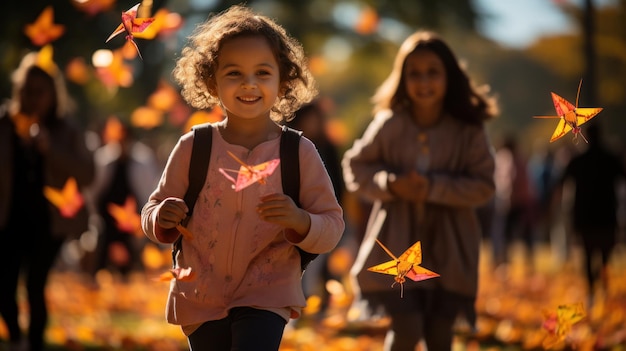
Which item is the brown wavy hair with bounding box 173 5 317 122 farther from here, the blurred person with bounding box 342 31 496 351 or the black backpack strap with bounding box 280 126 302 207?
the blurred person with bounding box 342 31 496 351

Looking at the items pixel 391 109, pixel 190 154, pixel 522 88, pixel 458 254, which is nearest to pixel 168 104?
pixel 391 109

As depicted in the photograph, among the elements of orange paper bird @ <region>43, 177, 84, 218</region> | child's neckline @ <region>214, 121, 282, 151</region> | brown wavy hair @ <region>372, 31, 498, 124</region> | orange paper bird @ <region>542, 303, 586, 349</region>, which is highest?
brown wavy hair @ <region>372, 31, 498, 124</region>

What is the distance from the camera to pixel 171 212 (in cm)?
440

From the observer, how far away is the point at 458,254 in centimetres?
632

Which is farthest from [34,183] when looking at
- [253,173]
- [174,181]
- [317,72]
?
[317,72]

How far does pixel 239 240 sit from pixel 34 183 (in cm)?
355

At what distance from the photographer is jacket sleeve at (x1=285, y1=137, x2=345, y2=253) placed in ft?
14.8

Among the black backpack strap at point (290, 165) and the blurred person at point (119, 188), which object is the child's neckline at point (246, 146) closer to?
the black backpack strap at point (290, 165)

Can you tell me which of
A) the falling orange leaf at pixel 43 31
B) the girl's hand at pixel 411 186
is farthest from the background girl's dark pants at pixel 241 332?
the falling orange leaf at pixel 43 31

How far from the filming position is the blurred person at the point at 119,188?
43.1ft

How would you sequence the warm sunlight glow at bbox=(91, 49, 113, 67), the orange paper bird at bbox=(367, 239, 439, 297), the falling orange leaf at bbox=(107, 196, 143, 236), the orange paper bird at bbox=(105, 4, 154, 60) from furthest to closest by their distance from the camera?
1. the falling orange leaf at bbox=(107, 196, 143, 236)
2. the warm sunlight glow at bbox=(91, 49, 113, 67)
3. the orange paper bird at bbox=(367, 239, 439, 297)
4. the orange paper bird at bbox=(105, 4, 154, 60)

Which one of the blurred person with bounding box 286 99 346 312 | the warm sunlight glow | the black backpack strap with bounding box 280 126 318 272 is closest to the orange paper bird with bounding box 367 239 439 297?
the black backpack strap with bounding box 280 126 318 272

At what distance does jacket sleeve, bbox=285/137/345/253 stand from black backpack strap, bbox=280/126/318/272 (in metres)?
0.02

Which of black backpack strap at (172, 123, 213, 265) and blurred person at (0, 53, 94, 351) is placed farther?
blurred person at (0, 53, 94, 351)
